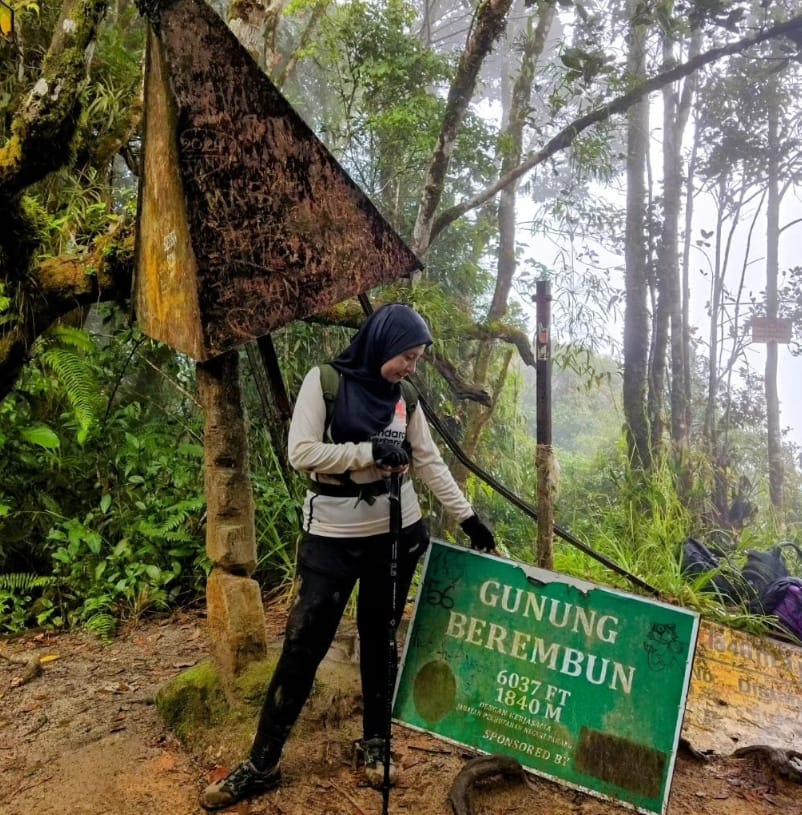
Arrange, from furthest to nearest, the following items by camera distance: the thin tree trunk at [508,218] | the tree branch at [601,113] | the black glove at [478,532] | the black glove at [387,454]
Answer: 1. the thin tree trunk at [508,218]
2. the tree branch at [601,113]
3. the black glove at [478,532]
4. the black glove at [387,454]

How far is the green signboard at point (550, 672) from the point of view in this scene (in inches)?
93.0

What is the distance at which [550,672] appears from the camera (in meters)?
2.50

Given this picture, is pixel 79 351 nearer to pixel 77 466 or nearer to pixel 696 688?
pixel 77 466

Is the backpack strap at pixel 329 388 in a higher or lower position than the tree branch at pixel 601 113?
lower

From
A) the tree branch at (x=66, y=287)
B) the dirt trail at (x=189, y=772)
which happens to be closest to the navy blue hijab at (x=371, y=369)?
the tree branch at (x=66, y=287)

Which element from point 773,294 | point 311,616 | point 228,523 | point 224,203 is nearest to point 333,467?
point 311,616

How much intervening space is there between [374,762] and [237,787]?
54 cm

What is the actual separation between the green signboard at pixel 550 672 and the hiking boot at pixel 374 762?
0.16 m

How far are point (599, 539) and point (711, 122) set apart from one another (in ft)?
23.7

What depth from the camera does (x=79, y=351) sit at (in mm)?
4453

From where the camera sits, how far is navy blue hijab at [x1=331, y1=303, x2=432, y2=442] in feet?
7.13

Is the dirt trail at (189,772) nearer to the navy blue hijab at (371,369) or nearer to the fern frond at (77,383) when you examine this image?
the navy blue hijab at (371,369)

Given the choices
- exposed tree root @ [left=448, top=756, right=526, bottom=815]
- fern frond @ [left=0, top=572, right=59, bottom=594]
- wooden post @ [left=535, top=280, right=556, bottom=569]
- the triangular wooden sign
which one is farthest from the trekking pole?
fern frond @ [left=0, top=572, right=59, bottom=594]

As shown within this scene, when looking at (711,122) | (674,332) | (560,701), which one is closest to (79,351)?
(560,701)
